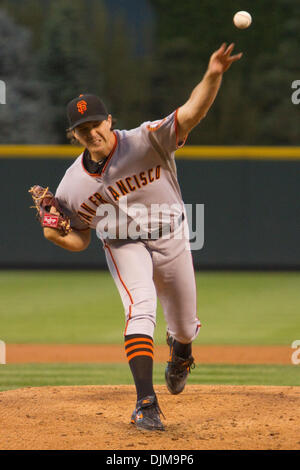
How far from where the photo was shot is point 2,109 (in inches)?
909

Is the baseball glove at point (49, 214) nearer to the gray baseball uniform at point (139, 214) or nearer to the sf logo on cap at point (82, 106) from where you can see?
the gray baseball uniform at point (139, 214)

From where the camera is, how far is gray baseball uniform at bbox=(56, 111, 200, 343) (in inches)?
164

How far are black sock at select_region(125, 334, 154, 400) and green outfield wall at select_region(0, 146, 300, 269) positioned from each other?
7855 mm

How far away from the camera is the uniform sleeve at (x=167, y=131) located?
4.07m

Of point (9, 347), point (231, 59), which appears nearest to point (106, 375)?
point (9, 347)

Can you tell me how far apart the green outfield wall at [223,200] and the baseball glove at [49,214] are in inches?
297

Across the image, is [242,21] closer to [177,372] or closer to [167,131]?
[167,131]

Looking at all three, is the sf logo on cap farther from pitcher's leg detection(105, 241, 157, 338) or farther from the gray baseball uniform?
pitcher's leg detection(105, 241, 157, 338)

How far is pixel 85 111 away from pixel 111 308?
5.64 metres

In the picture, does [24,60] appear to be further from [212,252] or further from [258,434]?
[258,434]

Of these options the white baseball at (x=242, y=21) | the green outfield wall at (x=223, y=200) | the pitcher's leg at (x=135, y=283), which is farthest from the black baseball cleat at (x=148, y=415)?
the green outfield wall at (x=223, y=200)

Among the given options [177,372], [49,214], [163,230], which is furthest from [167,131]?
[177,372]

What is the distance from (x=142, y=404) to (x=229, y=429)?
441 millimetres

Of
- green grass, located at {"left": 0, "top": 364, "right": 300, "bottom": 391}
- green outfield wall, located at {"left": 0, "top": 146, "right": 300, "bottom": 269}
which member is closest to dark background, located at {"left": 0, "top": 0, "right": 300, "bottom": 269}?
green outfield wall, located at {"left": 0, "top": 146, "right": 300, "bottom": 269}
